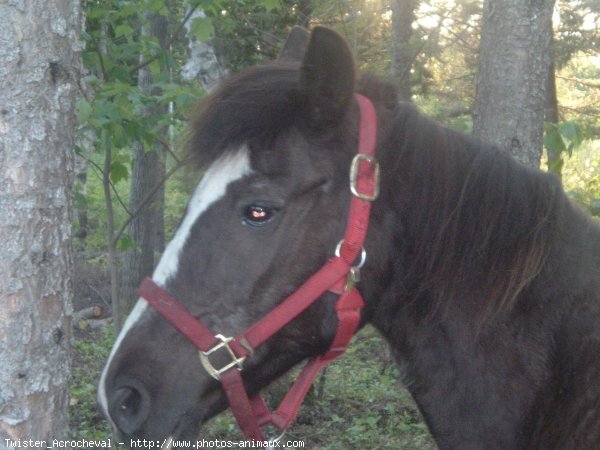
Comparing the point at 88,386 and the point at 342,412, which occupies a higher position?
the point at 342,412

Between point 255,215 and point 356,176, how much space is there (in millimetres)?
345

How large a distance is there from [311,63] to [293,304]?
→ 750 millimetres

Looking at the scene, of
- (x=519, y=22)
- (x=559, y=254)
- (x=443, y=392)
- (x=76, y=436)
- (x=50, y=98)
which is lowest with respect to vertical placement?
(x=76, y=436)

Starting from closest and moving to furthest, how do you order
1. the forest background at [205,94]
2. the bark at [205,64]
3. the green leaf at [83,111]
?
the green leaf at [83,111]
the forest background at [205,94]
the bark at [205,64]

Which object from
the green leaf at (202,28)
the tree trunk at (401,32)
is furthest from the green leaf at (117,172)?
the tree trunk at (401,32)

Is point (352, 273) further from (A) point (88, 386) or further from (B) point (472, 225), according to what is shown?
(A) point (88, 386)

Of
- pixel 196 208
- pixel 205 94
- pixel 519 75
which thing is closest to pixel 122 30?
pixel 205 94

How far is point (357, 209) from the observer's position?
7.21 ft

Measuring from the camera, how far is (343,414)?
18.2 ft

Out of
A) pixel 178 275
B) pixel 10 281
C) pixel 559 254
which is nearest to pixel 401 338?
pixel 559 254

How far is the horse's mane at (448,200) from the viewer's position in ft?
7.24

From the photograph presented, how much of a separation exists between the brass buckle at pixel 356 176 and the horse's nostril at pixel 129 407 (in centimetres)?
90

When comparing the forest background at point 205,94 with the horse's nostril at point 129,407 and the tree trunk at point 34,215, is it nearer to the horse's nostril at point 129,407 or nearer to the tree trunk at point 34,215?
the tree trunk at point 34,215

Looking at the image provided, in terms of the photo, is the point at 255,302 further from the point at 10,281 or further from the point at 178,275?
the point at 10,281
